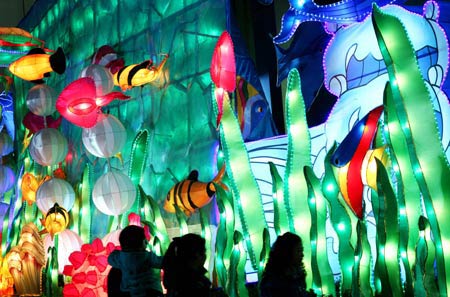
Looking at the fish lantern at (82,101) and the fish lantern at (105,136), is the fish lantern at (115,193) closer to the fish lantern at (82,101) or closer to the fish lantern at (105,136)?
the fish lantern at (105,136)

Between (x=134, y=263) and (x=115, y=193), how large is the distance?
162 inches

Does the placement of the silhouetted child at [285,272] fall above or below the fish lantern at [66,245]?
below

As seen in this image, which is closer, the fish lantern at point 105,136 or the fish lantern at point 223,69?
the fish lantern at point 223,69

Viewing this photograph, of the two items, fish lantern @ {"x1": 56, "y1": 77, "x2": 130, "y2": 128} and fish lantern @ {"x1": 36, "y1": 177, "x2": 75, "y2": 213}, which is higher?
fish lantern @ {"x1": 56, "y1": 77, "x2": 130, "y2": 128}

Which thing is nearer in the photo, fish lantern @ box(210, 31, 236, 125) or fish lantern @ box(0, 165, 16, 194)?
fish lantern @ box(210, 31, 236, 125)

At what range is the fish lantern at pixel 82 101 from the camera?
9.30 m

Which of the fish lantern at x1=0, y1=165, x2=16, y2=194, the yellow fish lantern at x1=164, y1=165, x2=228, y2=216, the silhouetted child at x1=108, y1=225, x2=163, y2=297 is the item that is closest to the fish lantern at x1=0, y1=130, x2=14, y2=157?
the fish lantern at x1=0, y1=165, x2=16, y2=194

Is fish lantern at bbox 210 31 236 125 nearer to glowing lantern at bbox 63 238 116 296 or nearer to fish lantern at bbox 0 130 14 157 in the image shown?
glowing lantern at bbox 63 238 116 296

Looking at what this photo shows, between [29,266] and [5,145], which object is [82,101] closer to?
[29,266]

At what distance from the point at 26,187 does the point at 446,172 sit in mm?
8200

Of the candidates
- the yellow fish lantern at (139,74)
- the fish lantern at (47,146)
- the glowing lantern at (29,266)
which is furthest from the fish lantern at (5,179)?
the yellow fish lantern at (139,74)

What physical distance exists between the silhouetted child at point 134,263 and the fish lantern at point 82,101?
427cm

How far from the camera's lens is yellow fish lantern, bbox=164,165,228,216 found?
325 inches

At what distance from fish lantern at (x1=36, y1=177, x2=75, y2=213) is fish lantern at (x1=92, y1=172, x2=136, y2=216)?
1256mm
